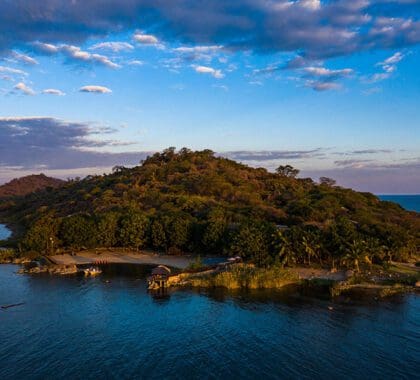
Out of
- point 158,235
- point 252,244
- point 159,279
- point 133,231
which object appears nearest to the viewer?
point 159,279

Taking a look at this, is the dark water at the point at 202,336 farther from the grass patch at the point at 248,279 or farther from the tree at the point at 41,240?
the tree at the point at 41,240

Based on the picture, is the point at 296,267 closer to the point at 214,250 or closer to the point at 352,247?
the point at 352,247

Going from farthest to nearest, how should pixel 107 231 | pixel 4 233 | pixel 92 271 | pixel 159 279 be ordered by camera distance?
pixel 4 233 → pixel 107 231 → pixel 92 271 → pixel 159 279

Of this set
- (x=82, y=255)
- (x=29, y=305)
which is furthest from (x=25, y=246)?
(x=29, y=305)

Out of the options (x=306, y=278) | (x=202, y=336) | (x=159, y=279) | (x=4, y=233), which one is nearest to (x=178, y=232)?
(x=159, y=279)

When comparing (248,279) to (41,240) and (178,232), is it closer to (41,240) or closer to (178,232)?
(178,232)

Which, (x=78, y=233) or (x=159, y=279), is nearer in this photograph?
(x=159, y=279)
